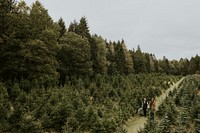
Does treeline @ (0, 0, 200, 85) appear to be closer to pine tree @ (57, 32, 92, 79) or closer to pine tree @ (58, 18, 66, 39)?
pine tree @ (57, 32, 92, 79)

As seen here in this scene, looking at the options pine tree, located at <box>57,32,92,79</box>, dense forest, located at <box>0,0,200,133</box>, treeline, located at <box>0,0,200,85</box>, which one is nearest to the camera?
dense forest, located at <box>0,0,200,133</box>

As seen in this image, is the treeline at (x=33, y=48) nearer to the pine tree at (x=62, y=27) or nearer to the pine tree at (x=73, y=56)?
the pine tree at (x=73, y=56)

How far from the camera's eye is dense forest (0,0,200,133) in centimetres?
2069

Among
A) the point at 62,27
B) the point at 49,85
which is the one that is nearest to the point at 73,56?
the point at 49,85

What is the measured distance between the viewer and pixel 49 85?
38.3 metres

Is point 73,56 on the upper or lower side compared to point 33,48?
upper

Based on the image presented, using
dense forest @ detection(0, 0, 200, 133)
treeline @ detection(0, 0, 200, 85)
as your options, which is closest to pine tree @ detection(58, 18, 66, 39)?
dense forest @ detection(0, 0, 200, 133)

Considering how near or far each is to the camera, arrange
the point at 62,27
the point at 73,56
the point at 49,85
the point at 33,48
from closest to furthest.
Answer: the point at 33,48, the point at 49,85, the point at 73,56, the point at 62,27

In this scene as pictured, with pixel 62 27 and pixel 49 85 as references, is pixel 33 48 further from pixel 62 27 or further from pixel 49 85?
pixel 62 27

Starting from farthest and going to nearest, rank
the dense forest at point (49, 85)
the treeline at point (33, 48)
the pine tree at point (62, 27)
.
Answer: the pine tree at point (62, 27)
the treeline at point (33, 48)
the dense forest at point (49, 85)

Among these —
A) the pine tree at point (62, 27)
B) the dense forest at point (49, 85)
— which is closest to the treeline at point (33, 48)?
the dense forest at point (49, 85)

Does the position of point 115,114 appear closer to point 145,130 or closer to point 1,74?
point 145,130

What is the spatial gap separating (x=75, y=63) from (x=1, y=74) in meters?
15.5

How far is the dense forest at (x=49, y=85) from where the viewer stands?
814 inches
